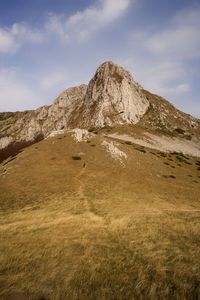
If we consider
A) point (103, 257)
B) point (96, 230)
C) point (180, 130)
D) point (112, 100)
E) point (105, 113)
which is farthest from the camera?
point (112, 100)

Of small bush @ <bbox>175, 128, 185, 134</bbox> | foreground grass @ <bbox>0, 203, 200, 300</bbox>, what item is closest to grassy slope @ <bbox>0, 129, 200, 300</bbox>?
foreground grass @ <bbox>0, 203, 200, 300</bbox>

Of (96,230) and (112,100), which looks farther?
(112,100)

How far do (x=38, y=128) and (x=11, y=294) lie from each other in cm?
11784

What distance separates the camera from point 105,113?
100 m

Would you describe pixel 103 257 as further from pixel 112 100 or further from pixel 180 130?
pixel 112 100

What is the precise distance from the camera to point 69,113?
120938mm

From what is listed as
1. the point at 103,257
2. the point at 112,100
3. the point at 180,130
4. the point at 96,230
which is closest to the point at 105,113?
the point at 112,100

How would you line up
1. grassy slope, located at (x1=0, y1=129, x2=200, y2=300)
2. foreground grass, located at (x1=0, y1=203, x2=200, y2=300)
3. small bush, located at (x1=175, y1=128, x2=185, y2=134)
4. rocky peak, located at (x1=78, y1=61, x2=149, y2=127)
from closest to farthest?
foreground grass, located at (x1=0, y1=203, x2=200, y2=300) → grassy slope, located at (x1=0, y1=129, x2=200, y2=300) → rocky peak, located at (x1=78, y1=61, x2=149, y2=127) → small bush, located at (x1=175, y1=128, x2=185, y2=134)

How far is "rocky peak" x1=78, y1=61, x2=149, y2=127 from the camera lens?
3907 inches

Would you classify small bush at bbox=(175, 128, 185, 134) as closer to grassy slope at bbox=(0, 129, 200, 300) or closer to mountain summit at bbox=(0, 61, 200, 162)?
mountain summit at bbox=(0, 61, 200, 162)

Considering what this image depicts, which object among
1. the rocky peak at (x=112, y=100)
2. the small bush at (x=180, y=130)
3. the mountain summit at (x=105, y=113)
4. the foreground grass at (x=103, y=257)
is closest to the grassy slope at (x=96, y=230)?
the foreground grass at (x=103, y=257)

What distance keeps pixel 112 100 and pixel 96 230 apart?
8803cm

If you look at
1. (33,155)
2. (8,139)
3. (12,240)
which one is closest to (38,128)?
(8,139)

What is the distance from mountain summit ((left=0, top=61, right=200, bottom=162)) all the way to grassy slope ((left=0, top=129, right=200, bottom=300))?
2073 inches
